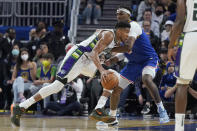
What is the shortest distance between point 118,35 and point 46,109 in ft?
14.3

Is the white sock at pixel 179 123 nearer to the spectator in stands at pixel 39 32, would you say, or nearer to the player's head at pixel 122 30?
the player's head at pixel 122 30

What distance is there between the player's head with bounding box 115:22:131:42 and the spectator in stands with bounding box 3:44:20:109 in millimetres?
5992

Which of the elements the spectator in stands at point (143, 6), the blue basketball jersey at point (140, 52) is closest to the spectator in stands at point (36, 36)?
the spectator in stands at point (143, 6)

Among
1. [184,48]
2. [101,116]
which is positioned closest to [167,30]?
[101,116]

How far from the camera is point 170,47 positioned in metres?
5.60

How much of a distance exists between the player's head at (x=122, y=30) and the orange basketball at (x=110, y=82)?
668 mm

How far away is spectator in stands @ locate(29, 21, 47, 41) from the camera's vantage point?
14.5m

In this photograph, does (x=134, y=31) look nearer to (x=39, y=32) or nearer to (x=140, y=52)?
(x=140, y=52)

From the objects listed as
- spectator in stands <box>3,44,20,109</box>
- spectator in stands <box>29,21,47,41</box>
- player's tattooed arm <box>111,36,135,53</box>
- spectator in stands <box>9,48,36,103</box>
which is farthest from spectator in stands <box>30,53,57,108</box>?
player's tattooed arm <box>111,36,135,53</box>

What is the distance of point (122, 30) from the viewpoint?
7.41m

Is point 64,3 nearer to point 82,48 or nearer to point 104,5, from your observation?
point 104,5

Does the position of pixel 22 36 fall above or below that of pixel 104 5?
below

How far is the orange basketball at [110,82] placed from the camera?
700 cm

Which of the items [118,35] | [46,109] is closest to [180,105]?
[118,35]
